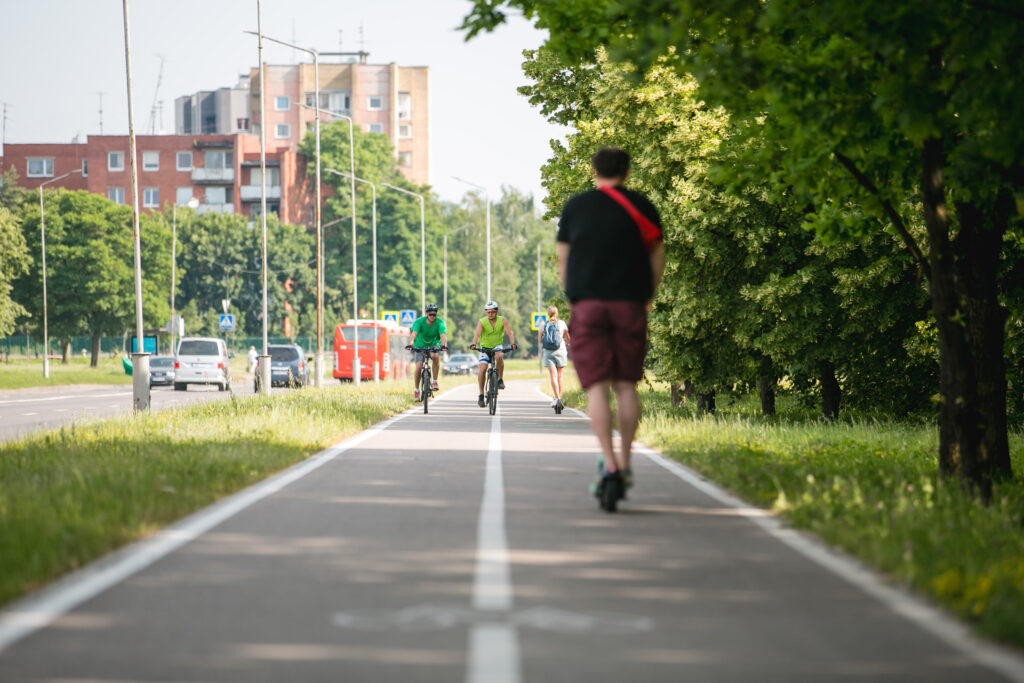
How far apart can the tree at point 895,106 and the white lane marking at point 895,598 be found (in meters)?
2.44

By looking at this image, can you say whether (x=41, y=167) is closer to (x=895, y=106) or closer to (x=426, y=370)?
(x=426, y=370)

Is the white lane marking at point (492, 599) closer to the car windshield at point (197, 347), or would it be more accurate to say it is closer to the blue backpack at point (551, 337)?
the blue backpack at point (551, 337)

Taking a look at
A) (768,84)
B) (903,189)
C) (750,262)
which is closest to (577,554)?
(768,84)

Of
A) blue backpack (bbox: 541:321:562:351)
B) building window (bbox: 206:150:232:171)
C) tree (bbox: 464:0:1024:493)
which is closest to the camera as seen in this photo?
tree (bbox: 464:0:1024:493)

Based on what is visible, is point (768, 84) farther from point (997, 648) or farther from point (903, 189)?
point (997, 648)

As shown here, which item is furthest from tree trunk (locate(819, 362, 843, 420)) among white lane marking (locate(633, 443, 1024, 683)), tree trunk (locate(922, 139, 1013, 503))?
white lane marking (locate(633, 443, 1024, 683))

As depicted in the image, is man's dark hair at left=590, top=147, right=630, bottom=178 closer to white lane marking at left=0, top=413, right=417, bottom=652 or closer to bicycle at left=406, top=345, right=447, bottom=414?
white lane marking at left=0, top=413, right=417, bottom=652

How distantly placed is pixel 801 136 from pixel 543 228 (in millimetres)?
144794

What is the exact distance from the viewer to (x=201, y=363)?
47969 mm

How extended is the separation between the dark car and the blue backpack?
2928 cm

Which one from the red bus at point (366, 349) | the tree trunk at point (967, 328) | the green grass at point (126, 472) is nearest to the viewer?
the green grass at point (126, 472)

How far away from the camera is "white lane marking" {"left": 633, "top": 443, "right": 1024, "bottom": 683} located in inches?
195

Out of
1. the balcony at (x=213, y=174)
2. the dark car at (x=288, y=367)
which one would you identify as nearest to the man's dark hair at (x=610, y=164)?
the dark car at (x=288, y=367)

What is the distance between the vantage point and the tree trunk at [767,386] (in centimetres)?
2217
